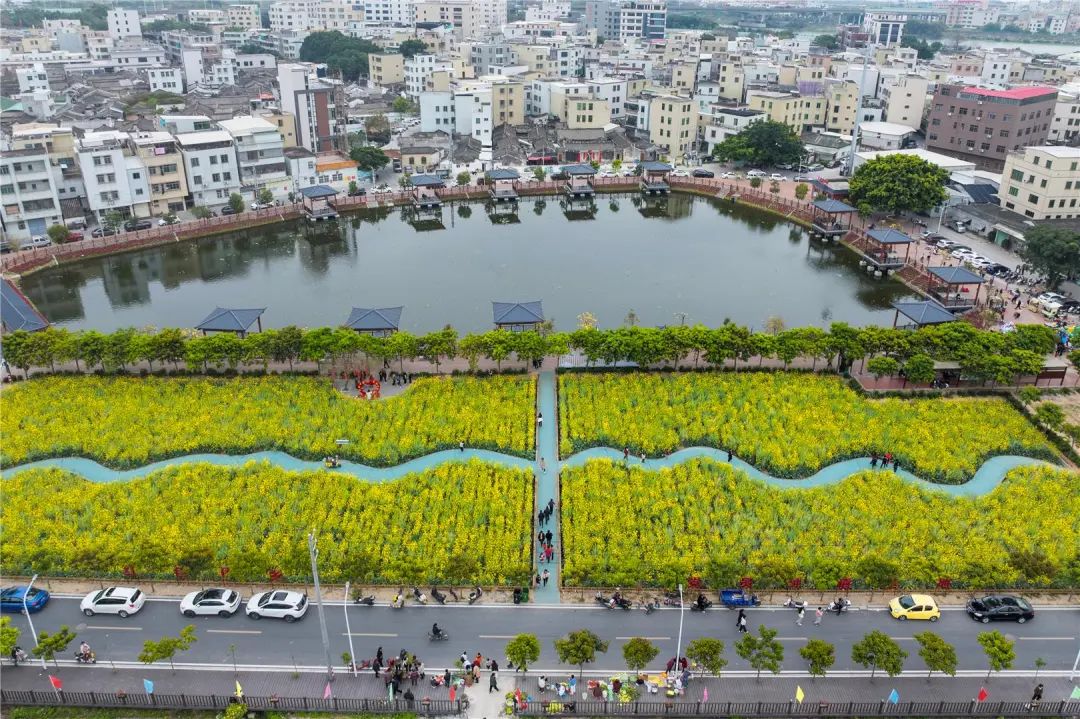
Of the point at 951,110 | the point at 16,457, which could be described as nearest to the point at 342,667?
the point at 16,457

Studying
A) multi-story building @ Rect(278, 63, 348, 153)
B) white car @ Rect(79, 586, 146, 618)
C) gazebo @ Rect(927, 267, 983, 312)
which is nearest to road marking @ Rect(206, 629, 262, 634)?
white car @ Rect(79, 586, 146, 618)

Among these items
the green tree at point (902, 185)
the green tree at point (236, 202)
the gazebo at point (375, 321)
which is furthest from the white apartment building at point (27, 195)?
the green tree at point (902, 185)

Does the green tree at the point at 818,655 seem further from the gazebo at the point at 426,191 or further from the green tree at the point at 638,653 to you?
the gazebo at the point at 426,191

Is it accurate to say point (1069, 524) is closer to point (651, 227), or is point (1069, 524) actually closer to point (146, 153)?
point (651, 227)

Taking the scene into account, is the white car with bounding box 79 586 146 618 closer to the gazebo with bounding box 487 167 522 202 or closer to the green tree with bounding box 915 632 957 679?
the green tree with bounding box 915 632 957 679

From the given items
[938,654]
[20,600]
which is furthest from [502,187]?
[938,654]

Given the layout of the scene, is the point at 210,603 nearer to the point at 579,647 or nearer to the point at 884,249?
the point at 579,647
